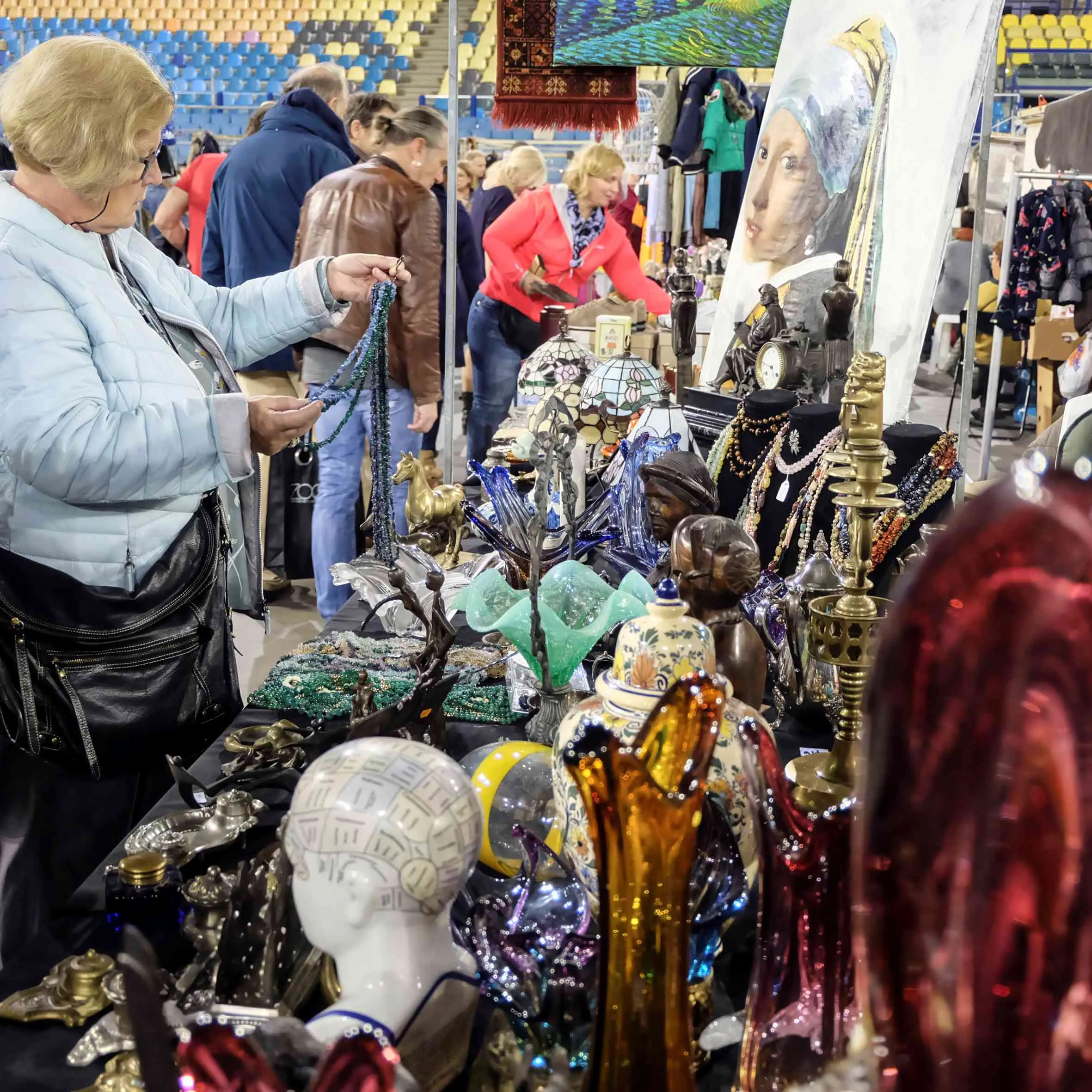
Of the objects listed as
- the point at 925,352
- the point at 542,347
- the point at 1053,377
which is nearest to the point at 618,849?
the point at 542,347

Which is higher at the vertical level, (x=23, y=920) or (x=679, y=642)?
(x=679, y=642)

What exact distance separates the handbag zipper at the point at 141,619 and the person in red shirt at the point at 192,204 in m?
2.69

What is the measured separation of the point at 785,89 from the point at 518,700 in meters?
1.77

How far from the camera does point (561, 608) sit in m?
1.30

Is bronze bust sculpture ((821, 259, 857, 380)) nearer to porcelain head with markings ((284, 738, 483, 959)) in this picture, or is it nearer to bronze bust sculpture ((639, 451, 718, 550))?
bronze bust sculpture ((639, 451, 718, 550))

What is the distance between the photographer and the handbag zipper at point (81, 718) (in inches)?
53.6

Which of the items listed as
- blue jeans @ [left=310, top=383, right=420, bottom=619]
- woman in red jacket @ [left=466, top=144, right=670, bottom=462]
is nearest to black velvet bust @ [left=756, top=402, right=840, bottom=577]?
blue jeans @ [left=310, top=383, right=420, bottom=619]

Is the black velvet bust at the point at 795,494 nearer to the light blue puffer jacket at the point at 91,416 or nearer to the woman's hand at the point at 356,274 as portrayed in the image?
the woman's hand at the point at 356,274

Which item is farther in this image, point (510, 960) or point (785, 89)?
point (785, 89)

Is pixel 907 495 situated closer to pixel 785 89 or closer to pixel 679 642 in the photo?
pixel 679 642

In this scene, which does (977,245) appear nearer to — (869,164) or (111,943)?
(869,164)

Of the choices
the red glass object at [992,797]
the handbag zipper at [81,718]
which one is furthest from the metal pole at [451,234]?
the red glass object at [992,797]

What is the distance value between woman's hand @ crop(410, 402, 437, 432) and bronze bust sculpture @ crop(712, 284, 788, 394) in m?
0.88

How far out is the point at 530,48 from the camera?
3.20 metres
